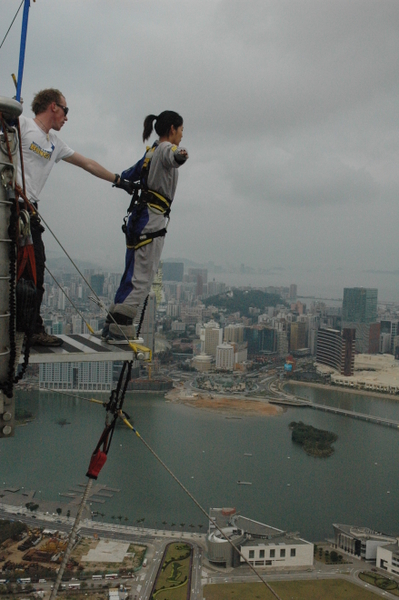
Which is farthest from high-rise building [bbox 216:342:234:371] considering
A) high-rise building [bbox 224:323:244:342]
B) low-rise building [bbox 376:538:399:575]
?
low-rise building [bbox 376:538:399:575]

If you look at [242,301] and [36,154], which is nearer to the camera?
[36,154]

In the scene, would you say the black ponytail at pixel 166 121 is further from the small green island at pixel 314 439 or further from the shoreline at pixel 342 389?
the shoreline at pixel 342 389

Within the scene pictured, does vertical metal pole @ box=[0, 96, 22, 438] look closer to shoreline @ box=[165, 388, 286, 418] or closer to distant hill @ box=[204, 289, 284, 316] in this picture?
shoreline @ box=[165, 388, 286, 418]

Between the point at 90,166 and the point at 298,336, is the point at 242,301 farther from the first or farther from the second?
the point at 90,166

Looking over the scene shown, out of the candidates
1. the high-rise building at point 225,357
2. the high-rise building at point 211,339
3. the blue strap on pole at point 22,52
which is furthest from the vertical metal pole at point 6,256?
the high-rise building at point 211,339

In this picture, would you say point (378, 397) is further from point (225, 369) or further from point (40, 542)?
point (40, 542)

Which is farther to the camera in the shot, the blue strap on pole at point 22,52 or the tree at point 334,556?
the tree at point 334,556

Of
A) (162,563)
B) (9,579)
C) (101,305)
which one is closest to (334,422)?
(162,563)

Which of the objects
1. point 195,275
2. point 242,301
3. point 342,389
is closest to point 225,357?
point 342,389

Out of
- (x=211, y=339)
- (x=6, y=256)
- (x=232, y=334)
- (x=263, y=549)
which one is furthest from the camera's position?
(x=232, y=334)
